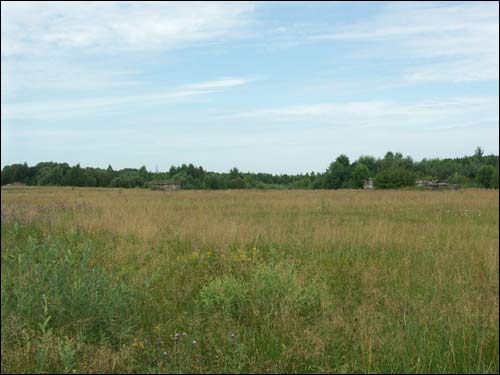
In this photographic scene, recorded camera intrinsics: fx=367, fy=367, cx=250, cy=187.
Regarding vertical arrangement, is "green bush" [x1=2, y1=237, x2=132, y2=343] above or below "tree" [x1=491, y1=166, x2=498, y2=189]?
below

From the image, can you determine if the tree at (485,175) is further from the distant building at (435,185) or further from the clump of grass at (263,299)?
the clump of grass at (263,299)

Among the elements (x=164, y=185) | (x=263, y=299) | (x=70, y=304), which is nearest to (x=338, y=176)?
(x=164, y=185)

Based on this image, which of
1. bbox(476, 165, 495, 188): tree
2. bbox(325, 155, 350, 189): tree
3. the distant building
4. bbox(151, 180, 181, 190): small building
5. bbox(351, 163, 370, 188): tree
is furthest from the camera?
bbox(151, 180, 181, 190): small building

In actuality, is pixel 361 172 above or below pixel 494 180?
above

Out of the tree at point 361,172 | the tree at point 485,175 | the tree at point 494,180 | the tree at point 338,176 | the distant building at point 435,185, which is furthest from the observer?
the tree at point 338,176

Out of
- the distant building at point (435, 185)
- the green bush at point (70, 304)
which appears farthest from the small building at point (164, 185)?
the distant building at point (435, 185)

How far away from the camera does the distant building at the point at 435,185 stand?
4.15 meters

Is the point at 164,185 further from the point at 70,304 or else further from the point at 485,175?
the point at 485,175

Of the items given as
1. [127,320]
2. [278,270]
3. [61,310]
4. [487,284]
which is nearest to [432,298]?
[487,284]

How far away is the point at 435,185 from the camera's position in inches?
180

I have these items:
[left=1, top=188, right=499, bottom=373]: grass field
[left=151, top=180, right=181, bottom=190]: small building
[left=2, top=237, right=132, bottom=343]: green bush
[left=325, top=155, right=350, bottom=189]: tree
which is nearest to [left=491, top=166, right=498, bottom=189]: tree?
[left=1, top=188, right=499, bottom=373]: grass field

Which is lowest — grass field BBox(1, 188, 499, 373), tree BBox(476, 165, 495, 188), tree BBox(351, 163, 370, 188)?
grass field BBox(1, 188, 499, 373)

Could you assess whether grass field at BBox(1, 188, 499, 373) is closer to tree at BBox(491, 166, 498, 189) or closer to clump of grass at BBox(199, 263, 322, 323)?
clump of grass at BBox(199, 263, 322, 323)

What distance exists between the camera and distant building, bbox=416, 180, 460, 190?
415 centimetres
